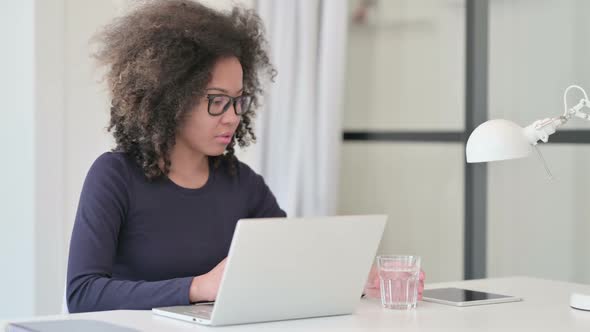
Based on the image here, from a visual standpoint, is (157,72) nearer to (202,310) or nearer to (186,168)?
(186,168)

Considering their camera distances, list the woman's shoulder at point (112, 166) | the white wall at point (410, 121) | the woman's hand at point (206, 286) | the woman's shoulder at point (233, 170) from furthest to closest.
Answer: the white wall at point (410, 121) → the woman's shoulder at point (233, 170) → the woman's shoulder at point (112, 166) → the woman's hand at point (206, 286)

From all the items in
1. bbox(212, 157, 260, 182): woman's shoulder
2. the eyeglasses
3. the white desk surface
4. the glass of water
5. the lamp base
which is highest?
the eyeglasses

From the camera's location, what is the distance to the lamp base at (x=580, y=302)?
185 centimetres

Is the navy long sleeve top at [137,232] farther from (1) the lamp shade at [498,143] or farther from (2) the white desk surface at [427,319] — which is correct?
(1) the lamp shade at [498,143]

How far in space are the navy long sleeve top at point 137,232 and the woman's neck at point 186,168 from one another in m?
0.02

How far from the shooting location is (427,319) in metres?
1.72

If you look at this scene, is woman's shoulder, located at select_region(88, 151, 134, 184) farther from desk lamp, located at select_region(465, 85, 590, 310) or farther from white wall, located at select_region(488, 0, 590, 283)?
white wall, located at select_region(488, 0, 590, 283)

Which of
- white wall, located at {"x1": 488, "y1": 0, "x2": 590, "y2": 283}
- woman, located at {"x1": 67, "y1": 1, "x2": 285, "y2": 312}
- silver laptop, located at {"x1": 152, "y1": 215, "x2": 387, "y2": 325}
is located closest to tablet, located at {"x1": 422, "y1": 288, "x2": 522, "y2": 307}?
silver laptop, located at {"x1": 152, "y1": 215, "x2": 387, "y2": 325}

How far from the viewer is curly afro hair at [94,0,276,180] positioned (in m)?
2.21

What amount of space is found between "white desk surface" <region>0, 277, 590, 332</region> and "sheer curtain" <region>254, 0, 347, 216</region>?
1692 millimetres

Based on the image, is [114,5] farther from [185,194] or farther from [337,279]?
[337,279]

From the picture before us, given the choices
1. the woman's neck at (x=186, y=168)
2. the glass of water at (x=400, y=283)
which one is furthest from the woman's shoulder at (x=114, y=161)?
the glass of water at (x=400, y=283)

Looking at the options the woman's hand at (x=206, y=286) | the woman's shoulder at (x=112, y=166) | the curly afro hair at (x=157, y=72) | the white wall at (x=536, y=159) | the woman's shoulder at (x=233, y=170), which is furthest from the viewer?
the white wall at (x=536, y=159)

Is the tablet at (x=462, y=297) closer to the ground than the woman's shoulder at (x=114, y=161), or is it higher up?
closer to the ground
